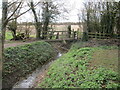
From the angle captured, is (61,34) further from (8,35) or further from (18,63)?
(18,63)

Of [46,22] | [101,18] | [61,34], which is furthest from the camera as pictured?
[61,34]

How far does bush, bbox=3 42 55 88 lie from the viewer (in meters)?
6.44

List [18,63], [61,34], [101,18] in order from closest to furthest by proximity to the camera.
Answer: [18,63]
[101,18]
[61,34]

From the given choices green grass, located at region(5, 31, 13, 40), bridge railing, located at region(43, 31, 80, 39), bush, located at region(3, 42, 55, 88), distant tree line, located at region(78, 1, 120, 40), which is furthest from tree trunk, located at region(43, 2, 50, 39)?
bush, located at region(3, 42, 55, 88)

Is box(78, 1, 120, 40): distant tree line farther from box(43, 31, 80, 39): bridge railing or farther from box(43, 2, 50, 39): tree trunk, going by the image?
box(43, 2, 50, 39): tree trunk

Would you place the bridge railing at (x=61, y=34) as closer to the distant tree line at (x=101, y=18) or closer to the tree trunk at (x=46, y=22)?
the tree trunk at (x=46, y=22)

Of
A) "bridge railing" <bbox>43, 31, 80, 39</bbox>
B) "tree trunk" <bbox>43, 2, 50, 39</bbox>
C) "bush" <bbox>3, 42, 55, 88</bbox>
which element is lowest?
"bush" <bbox>3, 42, 55, 88</bbox>

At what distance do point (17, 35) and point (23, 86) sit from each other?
36.4ft

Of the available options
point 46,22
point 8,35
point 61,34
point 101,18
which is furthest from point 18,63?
point 61,34

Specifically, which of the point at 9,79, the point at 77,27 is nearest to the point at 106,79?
the point at 9,79

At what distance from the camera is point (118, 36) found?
12.8 metres

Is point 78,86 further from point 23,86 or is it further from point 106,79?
point 23,86

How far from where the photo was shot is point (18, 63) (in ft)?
25.4

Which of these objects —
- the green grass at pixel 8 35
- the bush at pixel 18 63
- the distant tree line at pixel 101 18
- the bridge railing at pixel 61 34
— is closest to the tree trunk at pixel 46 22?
the bridge railing at pixel 61 34
